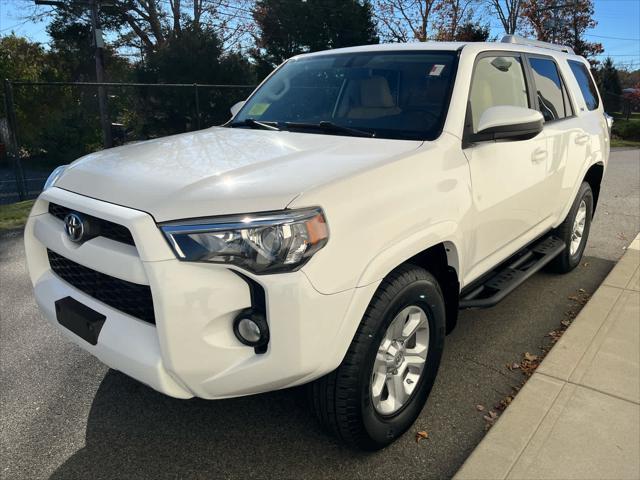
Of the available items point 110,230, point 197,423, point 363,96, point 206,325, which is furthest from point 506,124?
point 197,423

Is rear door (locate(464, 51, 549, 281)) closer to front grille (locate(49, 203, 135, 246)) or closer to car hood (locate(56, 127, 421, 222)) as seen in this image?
car hood (locate(56, 127, 421, 222))

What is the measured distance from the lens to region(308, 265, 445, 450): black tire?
7.41 feet

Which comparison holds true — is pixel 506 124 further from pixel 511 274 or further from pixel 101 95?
pixel 101 95

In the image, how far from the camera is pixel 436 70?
3.19 metres

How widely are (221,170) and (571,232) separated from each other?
353 cm

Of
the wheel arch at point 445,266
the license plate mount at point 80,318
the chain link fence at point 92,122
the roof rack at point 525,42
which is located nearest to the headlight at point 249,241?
the license plate mount at point 80,318

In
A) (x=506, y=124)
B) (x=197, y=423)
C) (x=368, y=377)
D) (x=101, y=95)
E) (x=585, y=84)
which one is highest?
(x=585, y=84)

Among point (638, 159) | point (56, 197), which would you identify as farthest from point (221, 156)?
point (638, 159)

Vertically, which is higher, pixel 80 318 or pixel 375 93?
pixel 375 93

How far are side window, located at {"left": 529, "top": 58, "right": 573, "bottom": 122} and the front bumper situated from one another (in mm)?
2654

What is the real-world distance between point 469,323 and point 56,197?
289 centimetres

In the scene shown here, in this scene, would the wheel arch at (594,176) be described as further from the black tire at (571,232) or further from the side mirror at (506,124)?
the side mirror at (506,124)

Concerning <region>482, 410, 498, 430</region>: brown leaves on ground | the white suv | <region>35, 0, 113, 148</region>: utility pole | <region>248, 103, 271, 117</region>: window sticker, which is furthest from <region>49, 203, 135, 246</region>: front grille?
<region>35, 0, 113, 148</region>: utility pole

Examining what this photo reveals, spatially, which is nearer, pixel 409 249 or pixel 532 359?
pixel 409 249
